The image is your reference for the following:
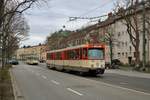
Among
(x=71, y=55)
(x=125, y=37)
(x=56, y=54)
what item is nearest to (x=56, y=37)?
(x=125, y=37)

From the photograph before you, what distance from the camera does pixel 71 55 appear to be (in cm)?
4125

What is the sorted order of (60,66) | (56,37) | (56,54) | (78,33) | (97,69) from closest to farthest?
(97,69)
(60,66)
(56,54)
(78,33)
(56,37)

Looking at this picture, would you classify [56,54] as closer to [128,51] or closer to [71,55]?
[71,55]

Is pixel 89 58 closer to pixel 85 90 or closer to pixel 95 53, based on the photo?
pixel 95 53

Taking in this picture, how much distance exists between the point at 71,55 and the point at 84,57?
4.91 metres

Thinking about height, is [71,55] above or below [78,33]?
below

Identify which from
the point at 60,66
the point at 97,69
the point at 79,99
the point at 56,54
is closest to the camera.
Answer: the point at 79,99

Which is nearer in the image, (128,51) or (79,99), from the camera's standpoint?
(79,99)

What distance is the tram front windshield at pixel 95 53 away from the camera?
120 feet

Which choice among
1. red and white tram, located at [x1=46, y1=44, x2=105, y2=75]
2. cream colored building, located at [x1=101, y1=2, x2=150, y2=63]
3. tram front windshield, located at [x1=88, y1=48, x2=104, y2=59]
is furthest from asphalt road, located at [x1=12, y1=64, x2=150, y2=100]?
cream colored building, located at [x1=101, y1=2, x2=150, y2=63]

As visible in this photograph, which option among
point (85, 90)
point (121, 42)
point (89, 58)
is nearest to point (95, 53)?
point (89, 58)

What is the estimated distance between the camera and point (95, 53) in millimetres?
36656

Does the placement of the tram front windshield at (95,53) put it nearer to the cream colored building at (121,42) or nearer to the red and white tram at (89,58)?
the red and white tram at (89,58)

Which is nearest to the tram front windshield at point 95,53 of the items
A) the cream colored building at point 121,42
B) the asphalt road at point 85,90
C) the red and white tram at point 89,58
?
the red and white tram at point 89,58
